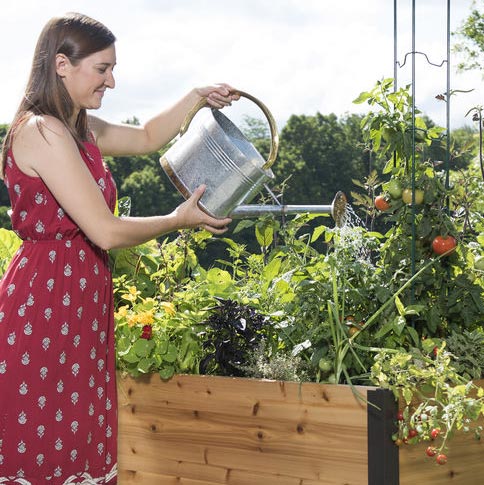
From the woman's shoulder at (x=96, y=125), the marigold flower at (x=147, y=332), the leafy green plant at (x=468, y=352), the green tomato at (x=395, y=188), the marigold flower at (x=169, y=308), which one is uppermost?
the woman's shoulder at (x=96, y=125)

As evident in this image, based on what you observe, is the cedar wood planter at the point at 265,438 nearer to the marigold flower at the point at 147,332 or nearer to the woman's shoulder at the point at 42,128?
the marigold flower at the point at 147,332

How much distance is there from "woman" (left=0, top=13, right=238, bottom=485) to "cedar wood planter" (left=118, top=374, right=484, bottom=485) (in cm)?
44

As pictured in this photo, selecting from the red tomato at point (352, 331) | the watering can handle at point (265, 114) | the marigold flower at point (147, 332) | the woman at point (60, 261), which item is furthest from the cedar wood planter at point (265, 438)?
the watering can handle at point (265, 114)

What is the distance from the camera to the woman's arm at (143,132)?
2402 mm

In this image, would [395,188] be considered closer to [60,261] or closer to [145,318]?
[145,318]

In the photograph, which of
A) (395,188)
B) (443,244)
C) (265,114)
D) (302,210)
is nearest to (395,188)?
(395,188)

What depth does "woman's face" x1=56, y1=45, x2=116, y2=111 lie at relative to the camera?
1.90 metres

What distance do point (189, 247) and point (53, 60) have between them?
130 centimetres

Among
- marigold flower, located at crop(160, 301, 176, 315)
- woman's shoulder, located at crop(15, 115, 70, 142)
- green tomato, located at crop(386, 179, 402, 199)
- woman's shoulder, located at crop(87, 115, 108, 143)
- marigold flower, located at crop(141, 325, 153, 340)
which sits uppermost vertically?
woman's shoulder, located at crop(87, 115, 108, 143)

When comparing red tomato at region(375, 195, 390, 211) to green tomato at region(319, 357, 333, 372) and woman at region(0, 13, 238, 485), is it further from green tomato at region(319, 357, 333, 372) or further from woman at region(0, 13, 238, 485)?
woman at region(0, 13, 238, 485)

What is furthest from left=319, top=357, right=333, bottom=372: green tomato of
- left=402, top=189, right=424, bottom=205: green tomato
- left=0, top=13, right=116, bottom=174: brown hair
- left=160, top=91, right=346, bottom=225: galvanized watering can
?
left=0, top=13, right=116, bottom=174: brown hair

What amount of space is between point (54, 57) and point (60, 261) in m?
0.42

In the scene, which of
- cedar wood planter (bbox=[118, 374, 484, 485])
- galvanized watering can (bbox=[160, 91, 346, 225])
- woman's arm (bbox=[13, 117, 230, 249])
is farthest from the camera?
cedar wood planter (bbox=[118, 374, 484, 485])

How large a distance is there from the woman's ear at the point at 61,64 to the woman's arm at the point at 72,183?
4.2 inches
